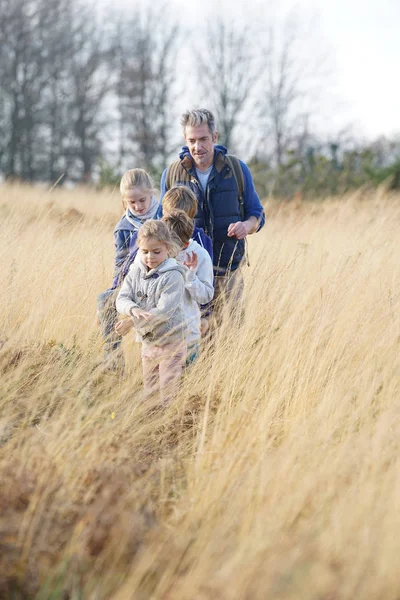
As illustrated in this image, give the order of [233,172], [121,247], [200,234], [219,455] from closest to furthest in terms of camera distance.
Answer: [219,455] → [200,234] → [121,247] → [233,172]

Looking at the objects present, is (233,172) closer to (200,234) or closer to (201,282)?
(200,234)

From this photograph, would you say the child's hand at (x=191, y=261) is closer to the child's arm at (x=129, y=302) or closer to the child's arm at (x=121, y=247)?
the child's arm at (x=129, y=302)

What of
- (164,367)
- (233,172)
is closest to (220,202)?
(233,172)

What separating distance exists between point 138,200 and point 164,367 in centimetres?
109

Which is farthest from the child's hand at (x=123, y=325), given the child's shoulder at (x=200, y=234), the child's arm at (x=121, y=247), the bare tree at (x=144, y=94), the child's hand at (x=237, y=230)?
the bare tree at (x=144, y=94)

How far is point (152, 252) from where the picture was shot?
371 cm

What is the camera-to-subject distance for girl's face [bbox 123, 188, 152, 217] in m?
4.17

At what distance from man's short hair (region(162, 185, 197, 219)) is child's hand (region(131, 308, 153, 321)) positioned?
66 cm

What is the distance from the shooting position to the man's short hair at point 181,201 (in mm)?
4039

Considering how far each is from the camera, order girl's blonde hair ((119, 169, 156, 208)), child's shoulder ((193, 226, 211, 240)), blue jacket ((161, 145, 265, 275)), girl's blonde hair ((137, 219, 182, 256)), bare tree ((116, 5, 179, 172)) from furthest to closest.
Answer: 1. bare tree ((116, 5, 179, 172))
2. blue jacket ((161, 145, 265, 275))
3. child's shoulder ((193, 226, 211, 240))
4. girl's blonde hair ((119, 169, 156, 208))
5. girl's blonde hair ((137, 219, 182, 256))

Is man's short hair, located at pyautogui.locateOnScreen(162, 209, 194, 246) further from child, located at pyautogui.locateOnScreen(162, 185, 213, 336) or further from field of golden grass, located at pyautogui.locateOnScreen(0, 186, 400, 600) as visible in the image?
field of golden grass, located at pyautogui.locateOnScreen(0, 186, 400, 600)

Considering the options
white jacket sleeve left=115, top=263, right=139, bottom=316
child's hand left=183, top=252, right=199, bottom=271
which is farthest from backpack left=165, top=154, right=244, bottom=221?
white jacket sleeve left=115, top=263, right=139, bottom=316

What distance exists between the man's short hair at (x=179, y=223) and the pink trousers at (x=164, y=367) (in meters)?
0.63

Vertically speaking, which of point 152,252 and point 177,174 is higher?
point 177,174
